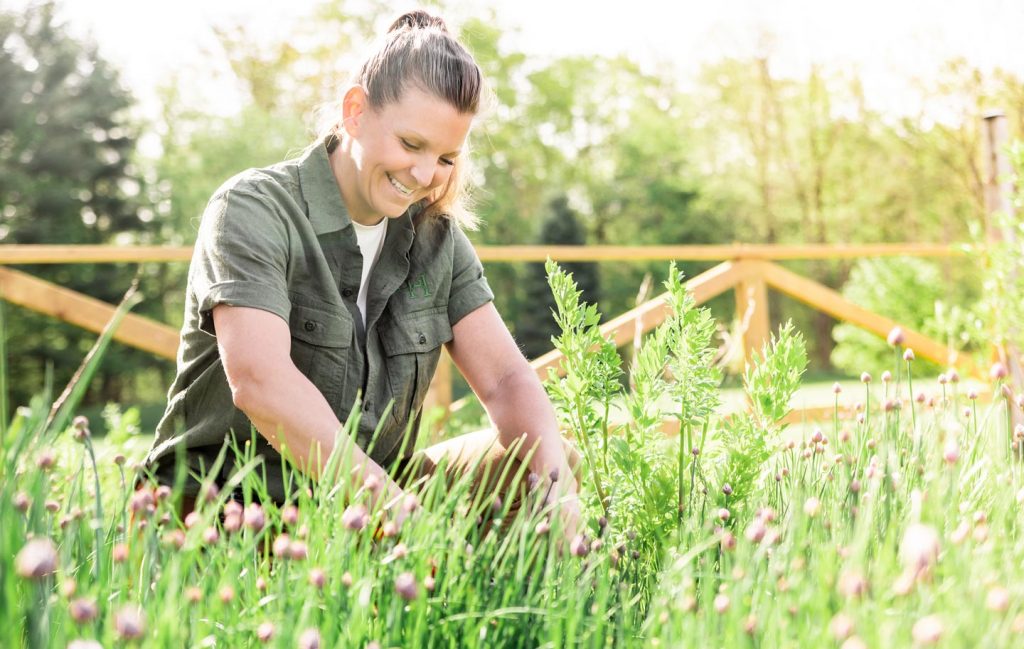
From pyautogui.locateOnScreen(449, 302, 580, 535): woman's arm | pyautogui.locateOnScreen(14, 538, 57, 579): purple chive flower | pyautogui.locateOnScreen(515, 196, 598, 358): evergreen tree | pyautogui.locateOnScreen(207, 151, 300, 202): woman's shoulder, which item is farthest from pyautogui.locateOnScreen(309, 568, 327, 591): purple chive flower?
pyautogui.locateOnScreen(515, 196, 598, 358): evergreen tree

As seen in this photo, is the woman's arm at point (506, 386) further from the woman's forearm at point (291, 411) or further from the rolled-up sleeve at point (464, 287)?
the woman's forearm at point (291, 411)

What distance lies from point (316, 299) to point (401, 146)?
41cm

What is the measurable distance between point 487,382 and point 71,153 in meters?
20.7

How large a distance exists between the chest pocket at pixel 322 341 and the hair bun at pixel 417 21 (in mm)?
719

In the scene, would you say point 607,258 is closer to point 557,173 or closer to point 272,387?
point 272,387

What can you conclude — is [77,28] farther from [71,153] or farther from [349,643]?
[349,643]

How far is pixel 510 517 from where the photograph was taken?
2381 millimetres

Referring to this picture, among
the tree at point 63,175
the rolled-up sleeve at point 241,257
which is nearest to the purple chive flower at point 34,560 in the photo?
the rolled-up sleeve at point 241,257

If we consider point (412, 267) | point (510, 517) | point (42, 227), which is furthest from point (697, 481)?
point (42, 227)

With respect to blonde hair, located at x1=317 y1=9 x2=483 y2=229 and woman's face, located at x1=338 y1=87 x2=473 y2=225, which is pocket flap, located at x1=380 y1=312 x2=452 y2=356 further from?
blonde hair, located at x1=317 y1=9 x2=483 y2=229

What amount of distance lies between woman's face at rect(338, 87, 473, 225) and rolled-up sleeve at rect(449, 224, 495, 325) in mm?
256

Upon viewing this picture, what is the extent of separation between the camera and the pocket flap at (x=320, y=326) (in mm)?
2250

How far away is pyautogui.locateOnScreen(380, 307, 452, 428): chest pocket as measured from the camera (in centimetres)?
246

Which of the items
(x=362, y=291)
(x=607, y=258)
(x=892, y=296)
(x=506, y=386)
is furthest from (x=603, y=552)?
(x=892, y=296)
